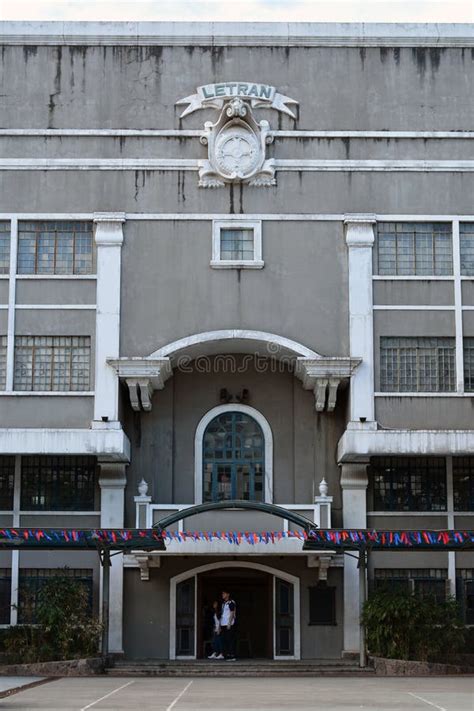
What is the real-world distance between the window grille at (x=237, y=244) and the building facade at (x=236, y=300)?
0.18 ft

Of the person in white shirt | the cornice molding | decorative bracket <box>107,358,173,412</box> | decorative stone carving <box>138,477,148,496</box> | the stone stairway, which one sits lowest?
the stone stairway

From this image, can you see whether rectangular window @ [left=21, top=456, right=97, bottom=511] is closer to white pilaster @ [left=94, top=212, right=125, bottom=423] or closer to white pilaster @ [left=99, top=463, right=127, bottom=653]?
white pilaster @ [left=99, top=463, right=127, bottom=653]

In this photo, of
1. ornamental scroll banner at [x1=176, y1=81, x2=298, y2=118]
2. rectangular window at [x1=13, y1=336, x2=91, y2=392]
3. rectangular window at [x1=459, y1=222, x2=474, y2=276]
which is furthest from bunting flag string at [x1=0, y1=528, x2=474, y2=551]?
ornamental scroll banner at [x1=176, y1=81, x2=298, y2=118]

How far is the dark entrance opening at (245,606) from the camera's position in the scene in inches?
1454

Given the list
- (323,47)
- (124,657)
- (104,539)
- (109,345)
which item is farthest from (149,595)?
(323,47)

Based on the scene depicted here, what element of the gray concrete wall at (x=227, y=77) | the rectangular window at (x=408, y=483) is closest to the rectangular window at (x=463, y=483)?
the rectangular window at (x=408, y=483)

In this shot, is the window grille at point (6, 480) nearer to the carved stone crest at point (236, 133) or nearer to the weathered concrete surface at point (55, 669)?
the weathered concrete surface at point (55, 669)

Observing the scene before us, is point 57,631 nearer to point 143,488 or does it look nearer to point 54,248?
point 143,488

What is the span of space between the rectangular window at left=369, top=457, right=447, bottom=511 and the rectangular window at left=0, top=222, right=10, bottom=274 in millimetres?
11182

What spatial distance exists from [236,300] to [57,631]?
9.74 metres

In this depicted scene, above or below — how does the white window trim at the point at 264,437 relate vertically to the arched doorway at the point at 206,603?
above

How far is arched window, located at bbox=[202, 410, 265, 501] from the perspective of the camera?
37.0 m

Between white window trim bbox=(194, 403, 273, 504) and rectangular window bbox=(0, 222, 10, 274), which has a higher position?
rectangular window bbox=(0, 222, 10, 274)

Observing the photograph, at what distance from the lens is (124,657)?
35.5 metres
